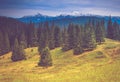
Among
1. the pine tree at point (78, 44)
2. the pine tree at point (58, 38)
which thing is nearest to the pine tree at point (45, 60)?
the pine tree at point (78, 44)

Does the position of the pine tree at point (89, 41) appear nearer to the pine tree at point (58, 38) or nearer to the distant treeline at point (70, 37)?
the distant treeline at point (70, 37)

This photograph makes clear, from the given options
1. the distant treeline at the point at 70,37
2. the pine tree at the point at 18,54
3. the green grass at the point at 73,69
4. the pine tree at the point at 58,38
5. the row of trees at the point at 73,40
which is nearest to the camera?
the green grass at the point at 73,69

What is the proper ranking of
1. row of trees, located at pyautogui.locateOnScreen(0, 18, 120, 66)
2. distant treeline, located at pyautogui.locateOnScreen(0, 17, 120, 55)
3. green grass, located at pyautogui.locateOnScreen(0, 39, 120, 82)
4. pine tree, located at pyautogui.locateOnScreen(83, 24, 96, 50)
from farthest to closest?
distant treeline, located at pyautogui.locateOnScreen(0, 17, 120, 55)
pine tree, located at pyautogui.locateOnScreen(83, 24, 96, 50)
row of trees, located at pyautogui.locateOnScreen(0, 18, 120, 66)
green grass, located at pyautogui.locateOnScreen(0, 39, 120, 82)

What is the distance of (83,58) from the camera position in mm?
88062

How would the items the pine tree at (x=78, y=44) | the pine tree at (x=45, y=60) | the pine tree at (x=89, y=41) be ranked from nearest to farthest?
the pine tree at (x=45, y=60), the pine tree at (x=78, y=44), the pine tree at (x=89, y=41)

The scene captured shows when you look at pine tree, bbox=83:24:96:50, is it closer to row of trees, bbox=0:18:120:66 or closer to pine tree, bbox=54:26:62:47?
row of trees, bbox=0:18:120:66

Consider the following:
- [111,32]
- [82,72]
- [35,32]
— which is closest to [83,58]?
[82,72]

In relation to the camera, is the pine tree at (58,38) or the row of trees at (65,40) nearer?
the row of trees at (65,40)

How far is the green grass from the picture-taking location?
59.3 metres

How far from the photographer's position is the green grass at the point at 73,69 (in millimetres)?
59338

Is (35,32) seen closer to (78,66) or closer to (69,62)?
(69,62)

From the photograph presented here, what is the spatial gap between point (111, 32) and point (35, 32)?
44.2m

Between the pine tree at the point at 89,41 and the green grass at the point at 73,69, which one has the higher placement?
the pine tree at the point at 89,41

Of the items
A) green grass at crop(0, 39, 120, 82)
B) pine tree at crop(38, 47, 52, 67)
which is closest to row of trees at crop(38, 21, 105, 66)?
pine tree at crop(38, 47, 52, 67)
